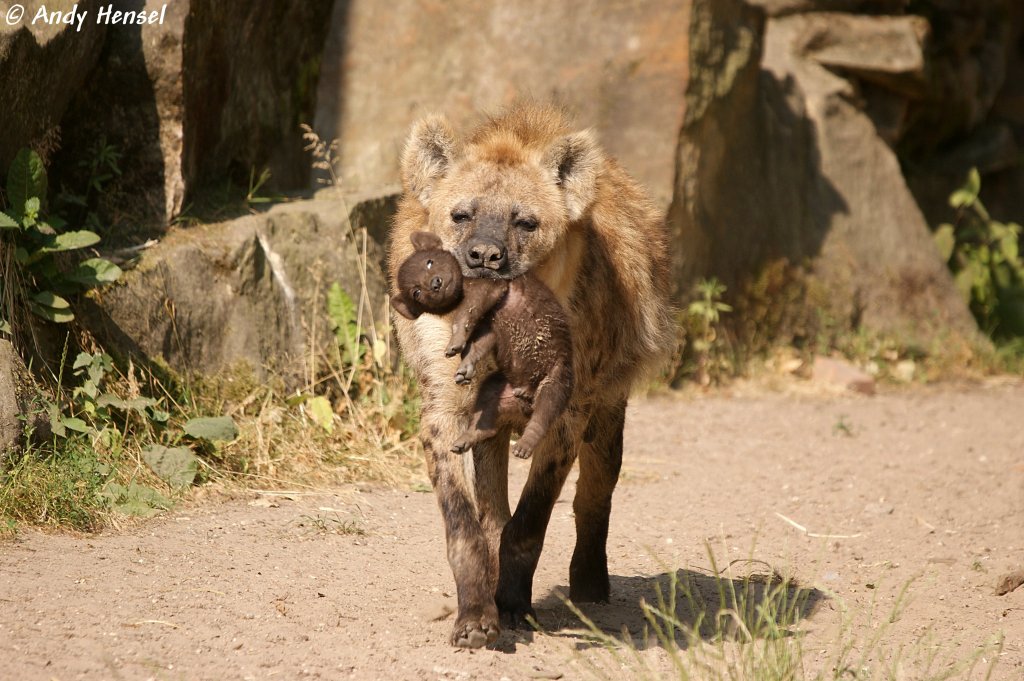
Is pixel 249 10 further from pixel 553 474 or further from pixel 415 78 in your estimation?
pixel 553 474

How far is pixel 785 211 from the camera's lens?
9.48m

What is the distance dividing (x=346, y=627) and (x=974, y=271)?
824 cm

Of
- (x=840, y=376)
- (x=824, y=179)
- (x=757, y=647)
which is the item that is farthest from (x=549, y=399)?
(x=824, y=179)

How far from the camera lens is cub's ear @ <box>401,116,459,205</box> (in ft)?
13.6

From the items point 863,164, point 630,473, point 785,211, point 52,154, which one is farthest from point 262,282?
point 863,164

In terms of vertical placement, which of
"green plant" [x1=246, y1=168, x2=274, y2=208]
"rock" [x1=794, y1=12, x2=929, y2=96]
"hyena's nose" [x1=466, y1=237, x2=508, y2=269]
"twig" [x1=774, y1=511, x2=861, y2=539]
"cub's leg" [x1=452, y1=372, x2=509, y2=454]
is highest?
"rock" [x1=794, y1=12, x2=929, y2=96]

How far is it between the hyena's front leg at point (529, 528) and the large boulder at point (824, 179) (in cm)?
492

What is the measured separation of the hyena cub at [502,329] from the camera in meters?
3.57

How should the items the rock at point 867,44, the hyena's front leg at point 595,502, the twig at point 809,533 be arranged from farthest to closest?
the rock at point 867,44, the twig at point 809,533, the hyena's front leg at point 595,502

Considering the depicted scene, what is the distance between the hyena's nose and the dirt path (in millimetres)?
1020

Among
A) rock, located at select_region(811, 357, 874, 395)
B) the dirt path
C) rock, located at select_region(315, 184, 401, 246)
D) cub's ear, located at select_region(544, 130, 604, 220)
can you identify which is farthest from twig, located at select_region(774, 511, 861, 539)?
rock, located at select_region(811, 357, 874, 395)

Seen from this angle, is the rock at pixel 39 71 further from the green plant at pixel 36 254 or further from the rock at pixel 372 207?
the rock at pixel 372 207

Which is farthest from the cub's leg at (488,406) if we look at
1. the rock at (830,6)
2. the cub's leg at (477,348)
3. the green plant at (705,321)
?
the rock at (830,6)

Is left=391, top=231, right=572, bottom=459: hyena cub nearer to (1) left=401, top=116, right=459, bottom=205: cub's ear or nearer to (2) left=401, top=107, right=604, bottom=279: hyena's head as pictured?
(2) left=401, top=107, right=604, bottom=279: hyena's head
